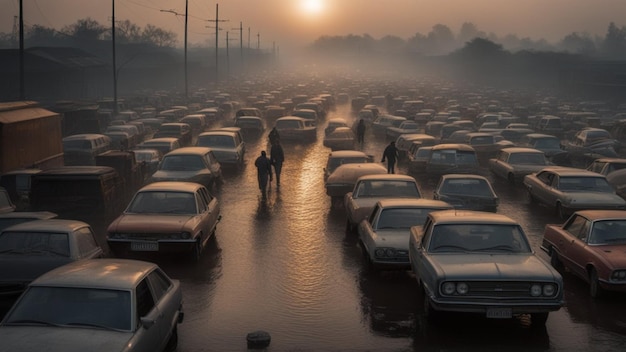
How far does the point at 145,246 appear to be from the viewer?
1448cm

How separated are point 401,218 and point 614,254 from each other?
3887 millimetres

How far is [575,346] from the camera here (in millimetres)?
10422

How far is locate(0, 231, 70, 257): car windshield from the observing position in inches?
478

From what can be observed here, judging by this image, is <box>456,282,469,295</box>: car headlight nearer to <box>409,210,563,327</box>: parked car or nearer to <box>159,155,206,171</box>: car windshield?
<box>409,210,563,327</box>: parked car

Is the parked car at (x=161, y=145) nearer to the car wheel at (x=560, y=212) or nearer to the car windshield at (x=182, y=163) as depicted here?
the car windshield at (x=182, y=163)

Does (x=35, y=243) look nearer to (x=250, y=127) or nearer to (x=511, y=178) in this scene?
(x=511, y=178)

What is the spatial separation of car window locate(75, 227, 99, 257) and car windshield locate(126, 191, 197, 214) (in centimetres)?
262

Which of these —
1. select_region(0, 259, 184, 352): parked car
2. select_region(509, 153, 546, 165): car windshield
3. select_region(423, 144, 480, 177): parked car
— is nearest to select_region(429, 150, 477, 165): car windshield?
select_region(423, 144, 480, 177): parked car

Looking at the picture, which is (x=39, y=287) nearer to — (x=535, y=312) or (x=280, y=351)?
(x=280, y=351)

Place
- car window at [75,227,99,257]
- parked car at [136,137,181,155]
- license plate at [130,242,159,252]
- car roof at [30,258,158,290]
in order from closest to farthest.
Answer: car roof at [30,258,158,290] < car window at [75,227,99,257] < license plate at [130,242,159,252] < parked car at [136,137,181,155]

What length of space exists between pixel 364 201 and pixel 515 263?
7434mm

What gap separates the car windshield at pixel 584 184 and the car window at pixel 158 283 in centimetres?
1416

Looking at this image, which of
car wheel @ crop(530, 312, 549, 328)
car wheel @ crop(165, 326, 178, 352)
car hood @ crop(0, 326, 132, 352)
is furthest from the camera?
car wheel @ crop(530, 312, 549, 328)

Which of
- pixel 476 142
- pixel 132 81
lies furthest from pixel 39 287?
pixel 132 81
